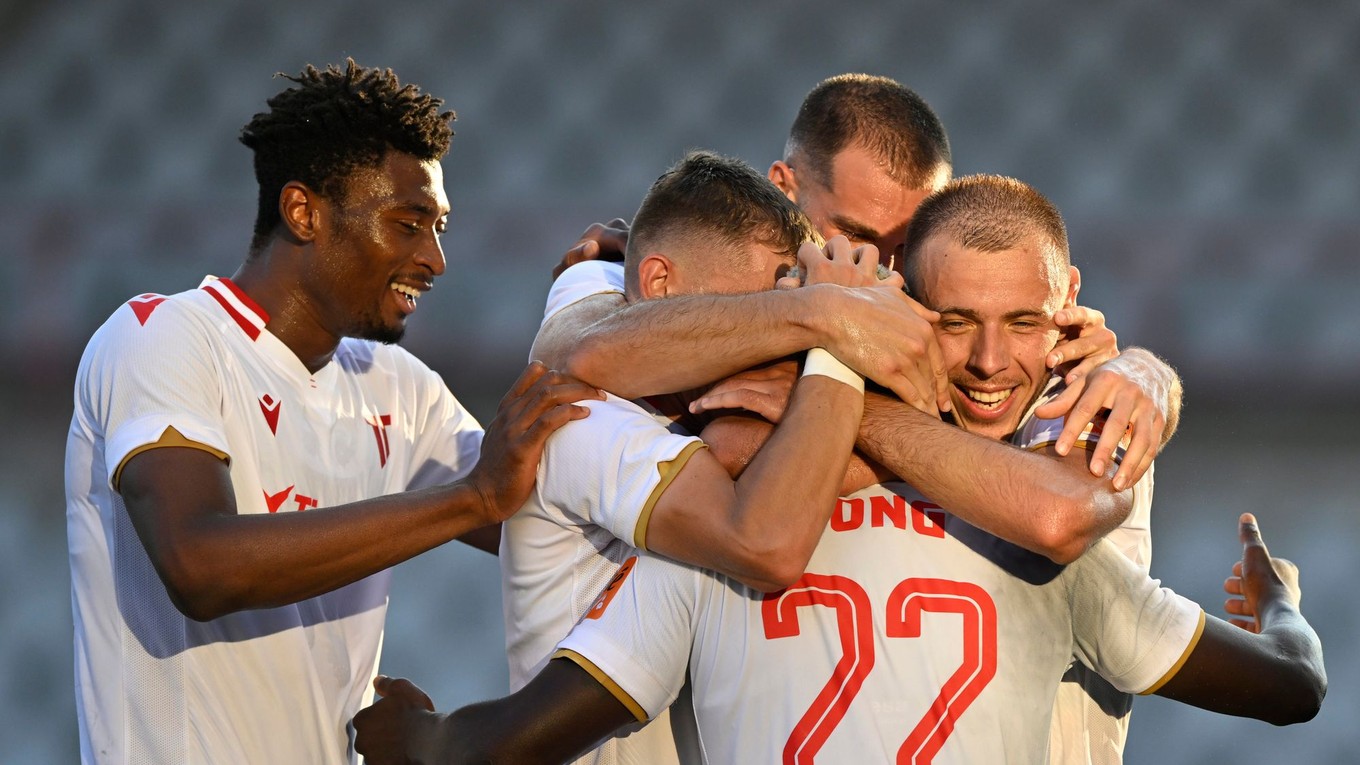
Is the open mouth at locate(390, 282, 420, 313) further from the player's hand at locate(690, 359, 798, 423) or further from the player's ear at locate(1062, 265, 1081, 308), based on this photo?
the player's ear at locate(1062, 265, 1081, 308)

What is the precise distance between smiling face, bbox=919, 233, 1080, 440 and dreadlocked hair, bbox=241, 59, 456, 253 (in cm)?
112

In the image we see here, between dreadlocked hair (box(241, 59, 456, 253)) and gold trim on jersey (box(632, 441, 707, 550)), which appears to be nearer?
gold trim on jersey (box(632, 441, 707, 550))

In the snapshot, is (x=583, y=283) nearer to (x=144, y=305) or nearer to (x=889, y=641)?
(x=144, y=305)

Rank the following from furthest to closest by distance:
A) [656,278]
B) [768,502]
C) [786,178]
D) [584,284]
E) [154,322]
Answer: [786,178], [584,284], [154,322], [656,278], [768,502]

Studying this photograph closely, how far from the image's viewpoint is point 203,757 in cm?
222

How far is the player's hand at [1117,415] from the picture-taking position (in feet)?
5.89

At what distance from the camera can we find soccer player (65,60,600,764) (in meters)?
2.04

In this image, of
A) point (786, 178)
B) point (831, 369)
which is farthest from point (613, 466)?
point (786, 178)

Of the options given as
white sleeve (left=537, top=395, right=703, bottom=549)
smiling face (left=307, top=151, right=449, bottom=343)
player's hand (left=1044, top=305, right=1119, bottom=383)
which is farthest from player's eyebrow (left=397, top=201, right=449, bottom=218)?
player's hand (left=1044, top=305, right=1119, bottom=383)

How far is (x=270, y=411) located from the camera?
7.91 feet

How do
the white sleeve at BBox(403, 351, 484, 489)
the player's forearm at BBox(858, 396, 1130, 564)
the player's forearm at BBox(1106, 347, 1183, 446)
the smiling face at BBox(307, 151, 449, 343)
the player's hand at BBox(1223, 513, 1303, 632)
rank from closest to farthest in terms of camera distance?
the player's forearm at BBox(858, 396, 1130, 564), the player's forearm at BBox(1106, 347, 1183, 446), the player's hand at BBox(1223, 513, 1303, 632), the smiling face at BBox(307, 151, 449, 343), the white sleeve at BBox(403, 351, 484, 489)

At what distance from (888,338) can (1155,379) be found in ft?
1.40

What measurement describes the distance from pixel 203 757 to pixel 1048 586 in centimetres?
141

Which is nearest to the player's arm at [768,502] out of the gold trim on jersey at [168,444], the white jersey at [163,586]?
the white jersey at [163,586]
